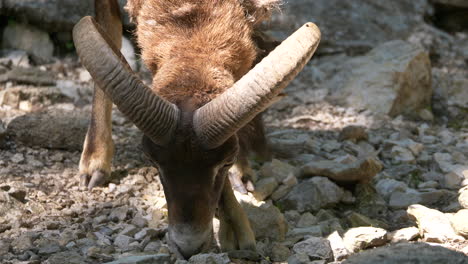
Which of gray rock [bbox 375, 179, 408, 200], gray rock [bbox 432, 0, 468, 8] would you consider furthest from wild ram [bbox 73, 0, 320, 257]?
gray rock [bbox 432, 0, 468, 8]

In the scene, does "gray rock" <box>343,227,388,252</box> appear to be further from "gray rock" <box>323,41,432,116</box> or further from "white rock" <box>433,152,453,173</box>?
"gray rock" <box>323,41,432,116</box>

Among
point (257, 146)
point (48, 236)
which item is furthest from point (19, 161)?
point (257, 146)

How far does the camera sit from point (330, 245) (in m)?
5.21

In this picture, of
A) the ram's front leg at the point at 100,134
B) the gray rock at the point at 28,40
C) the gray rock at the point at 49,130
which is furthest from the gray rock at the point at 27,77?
the ram's front leg at the point at 100,134

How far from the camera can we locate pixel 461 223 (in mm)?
5426

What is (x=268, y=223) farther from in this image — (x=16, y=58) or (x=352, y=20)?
(x=352, y=20)

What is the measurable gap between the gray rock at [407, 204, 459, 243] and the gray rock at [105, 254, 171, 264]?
2045 mm

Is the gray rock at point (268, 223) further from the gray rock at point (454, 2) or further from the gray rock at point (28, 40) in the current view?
the gray rock at point (454, 2)

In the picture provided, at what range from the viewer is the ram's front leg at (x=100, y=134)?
6.91 meters

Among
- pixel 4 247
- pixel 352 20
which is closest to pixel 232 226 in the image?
pixel 4 247

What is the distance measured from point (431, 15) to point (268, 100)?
316 inches

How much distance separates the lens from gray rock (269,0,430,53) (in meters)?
11.0

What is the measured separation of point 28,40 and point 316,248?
21.0ft

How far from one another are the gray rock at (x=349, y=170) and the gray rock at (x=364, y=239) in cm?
125
